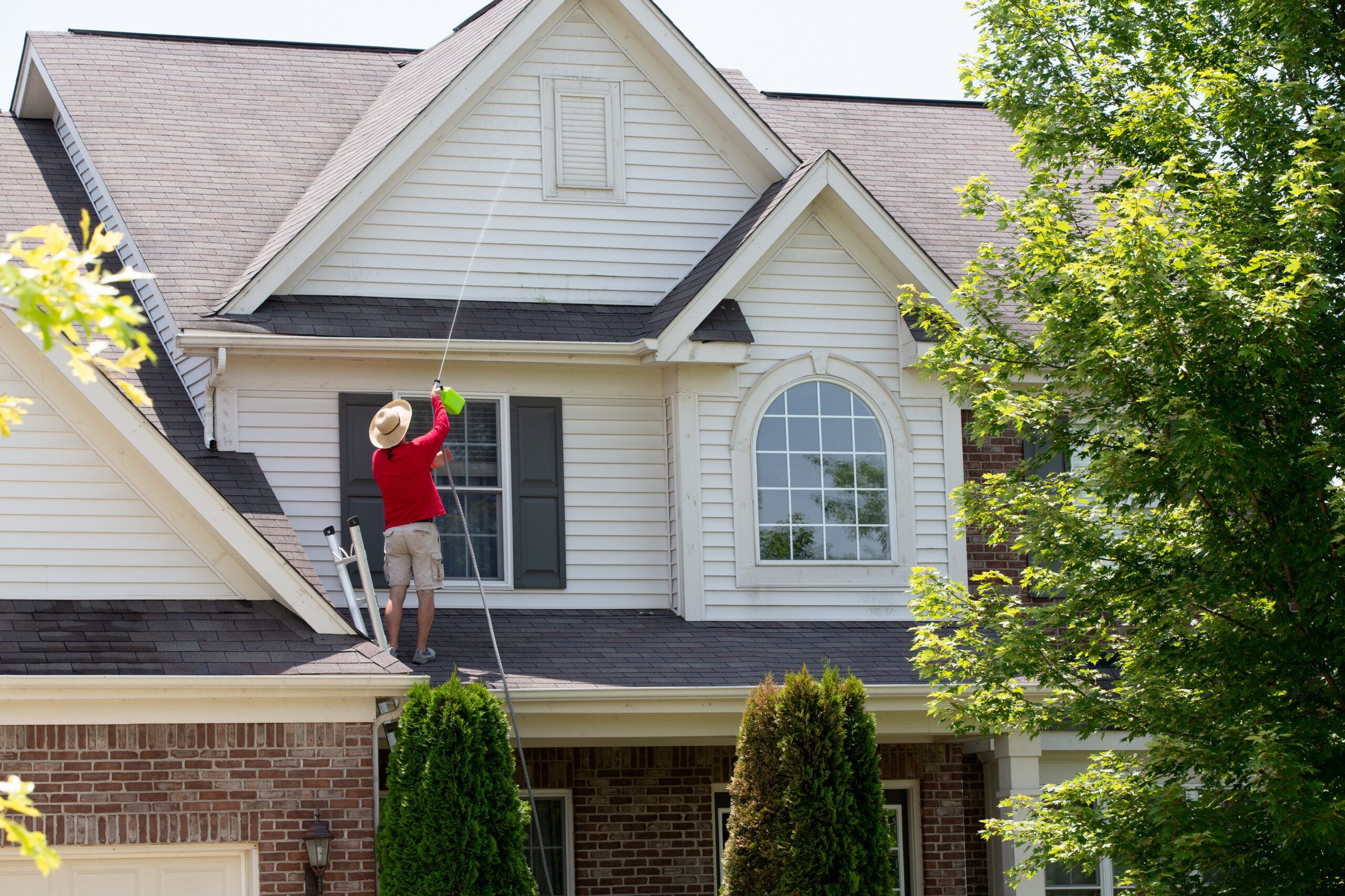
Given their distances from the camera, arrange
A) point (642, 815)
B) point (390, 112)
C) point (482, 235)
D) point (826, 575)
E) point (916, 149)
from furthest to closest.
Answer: point (916, 149), point (390, 112), point (482, 235), point (826, 575), point (642, 815)

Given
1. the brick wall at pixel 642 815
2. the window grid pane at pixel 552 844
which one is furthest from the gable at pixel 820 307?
the window grid pane at pixel 552 844

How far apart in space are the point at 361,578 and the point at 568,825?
2.50m

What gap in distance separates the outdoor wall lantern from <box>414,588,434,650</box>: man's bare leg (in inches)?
63.9

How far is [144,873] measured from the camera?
10.0m

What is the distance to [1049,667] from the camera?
938 cm

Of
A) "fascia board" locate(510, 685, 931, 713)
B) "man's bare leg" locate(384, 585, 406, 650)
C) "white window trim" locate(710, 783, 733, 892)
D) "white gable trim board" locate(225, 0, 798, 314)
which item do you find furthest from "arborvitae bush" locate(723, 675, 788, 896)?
"white gable trim board" locate(225, 0, 798, 314)

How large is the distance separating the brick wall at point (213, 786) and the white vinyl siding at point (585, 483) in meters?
2.61

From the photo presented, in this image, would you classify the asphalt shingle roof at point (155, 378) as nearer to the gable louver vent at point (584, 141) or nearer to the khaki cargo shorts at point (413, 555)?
the khaki cargo shorts at point (413, 555)

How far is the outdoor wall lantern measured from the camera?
991cm

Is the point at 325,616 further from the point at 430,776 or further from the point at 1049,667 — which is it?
the point at 1049,667

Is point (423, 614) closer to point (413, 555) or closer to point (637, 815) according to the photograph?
point (413, 555)

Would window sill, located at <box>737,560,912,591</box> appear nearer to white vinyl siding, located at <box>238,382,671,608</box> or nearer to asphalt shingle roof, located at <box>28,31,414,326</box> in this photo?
white vinyl siding, located at <box>238,382,671,608</box>

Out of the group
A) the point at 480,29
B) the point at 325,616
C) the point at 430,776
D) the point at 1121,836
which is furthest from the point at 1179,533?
the point at 480,29

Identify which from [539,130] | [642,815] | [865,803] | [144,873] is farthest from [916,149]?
[144,873]
